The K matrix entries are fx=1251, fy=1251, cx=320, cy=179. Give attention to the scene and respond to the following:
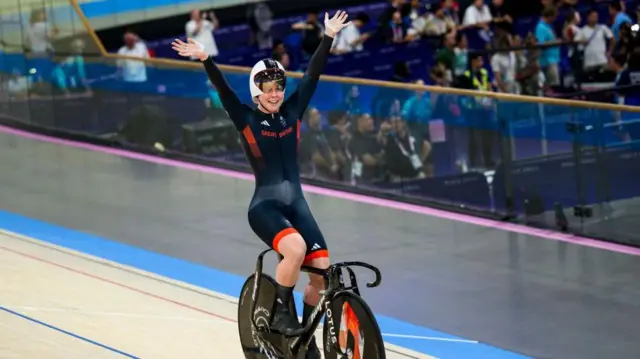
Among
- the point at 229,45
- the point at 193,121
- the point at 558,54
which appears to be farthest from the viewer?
the point at 229,45

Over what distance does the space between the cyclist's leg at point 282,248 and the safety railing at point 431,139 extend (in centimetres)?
503

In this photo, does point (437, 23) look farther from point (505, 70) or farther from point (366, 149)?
point (366, 149)

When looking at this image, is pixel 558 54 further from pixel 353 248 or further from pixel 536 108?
pixel 353 248

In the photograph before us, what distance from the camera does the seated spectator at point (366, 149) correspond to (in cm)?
1334

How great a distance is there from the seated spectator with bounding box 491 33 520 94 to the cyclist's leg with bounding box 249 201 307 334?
32.4ft

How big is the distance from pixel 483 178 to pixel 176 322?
14.6ft

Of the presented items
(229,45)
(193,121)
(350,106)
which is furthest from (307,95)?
(229,45)

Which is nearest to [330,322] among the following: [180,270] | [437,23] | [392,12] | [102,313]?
[102,313]

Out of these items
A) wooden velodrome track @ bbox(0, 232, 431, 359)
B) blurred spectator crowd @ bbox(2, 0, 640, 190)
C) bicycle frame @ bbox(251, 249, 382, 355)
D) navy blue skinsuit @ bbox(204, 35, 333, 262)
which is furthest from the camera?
blurred spectator crowd @ bbox(2, 0, 640, 190)

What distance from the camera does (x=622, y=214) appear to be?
11.3 m

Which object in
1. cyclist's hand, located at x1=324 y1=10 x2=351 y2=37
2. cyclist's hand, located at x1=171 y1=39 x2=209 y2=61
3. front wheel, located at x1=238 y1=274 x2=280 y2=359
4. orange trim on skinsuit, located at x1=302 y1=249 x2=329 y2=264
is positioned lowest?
front wheel, located at x1=238 y1=274 x2=280 y2=359

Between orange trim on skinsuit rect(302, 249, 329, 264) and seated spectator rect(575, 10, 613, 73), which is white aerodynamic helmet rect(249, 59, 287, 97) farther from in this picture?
seated spectator rect(575, 10, 613, 73)

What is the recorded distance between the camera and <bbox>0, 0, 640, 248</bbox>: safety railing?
37.7 feet

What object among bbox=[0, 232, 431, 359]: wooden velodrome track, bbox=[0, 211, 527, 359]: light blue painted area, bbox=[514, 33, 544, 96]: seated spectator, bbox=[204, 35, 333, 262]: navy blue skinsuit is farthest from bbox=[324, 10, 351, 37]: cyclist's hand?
bbox=[514, 33, 544, 96]: seated spectator
